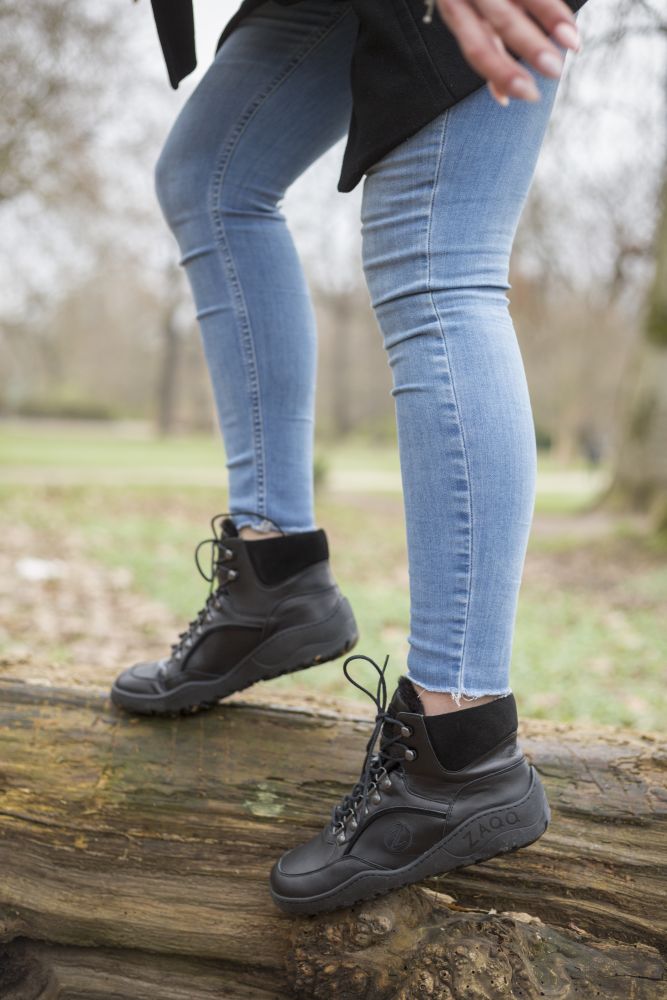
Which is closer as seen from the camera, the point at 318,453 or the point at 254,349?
the point at 254,349

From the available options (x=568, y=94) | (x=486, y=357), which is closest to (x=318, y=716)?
(x=486, y=357)

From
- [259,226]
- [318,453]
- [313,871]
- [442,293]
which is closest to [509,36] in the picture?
[442,293]

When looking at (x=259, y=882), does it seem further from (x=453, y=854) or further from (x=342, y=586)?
(x=342, y=586)

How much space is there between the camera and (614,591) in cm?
659

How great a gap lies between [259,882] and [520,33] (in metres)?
1.31

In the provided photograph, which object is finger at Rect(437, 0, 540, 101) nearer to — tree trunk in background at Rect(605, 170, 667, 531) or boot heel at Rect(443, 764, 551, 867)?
boot heel at Rect(443, 764, 551, 867)

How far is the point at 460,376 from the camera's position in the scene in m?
1.22

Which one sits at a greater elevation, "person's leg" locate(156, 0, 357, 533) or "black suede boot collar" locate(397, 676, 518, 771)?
"person's leg" locate(156, 0, 357, 533)

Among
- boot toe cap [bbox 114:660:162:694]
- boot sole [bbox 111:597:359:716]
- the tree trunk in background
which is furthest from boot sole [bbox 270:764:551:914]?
the tree trunk in background

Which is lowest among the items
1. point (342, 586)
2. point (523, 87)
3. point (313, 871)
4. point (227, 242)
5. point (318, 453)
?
point (318, 453)

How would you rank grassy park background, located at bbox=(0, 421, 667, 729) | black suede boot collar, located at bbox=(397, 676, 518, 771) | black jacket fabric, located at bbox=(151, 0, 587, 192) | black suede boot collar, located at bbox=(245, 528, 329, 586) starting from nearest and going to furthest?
black jacket fabric, located at bbox=(151, 0, 587, 192), black suede boot collar, located at bbox=(397, 676, 518, 771), black suede boot collar, located at bbox=(245, 528, 329, 586), grassy park background, located at bbox=(0, 421, 667, 729)

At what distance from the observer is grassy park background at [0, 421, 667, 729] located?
13.1 feet

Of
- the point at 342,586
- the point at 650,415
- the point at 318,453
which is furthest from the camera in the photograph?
the point at 318,453

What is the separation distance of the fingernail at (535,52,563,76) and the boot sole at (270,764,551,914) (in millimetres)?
1000
